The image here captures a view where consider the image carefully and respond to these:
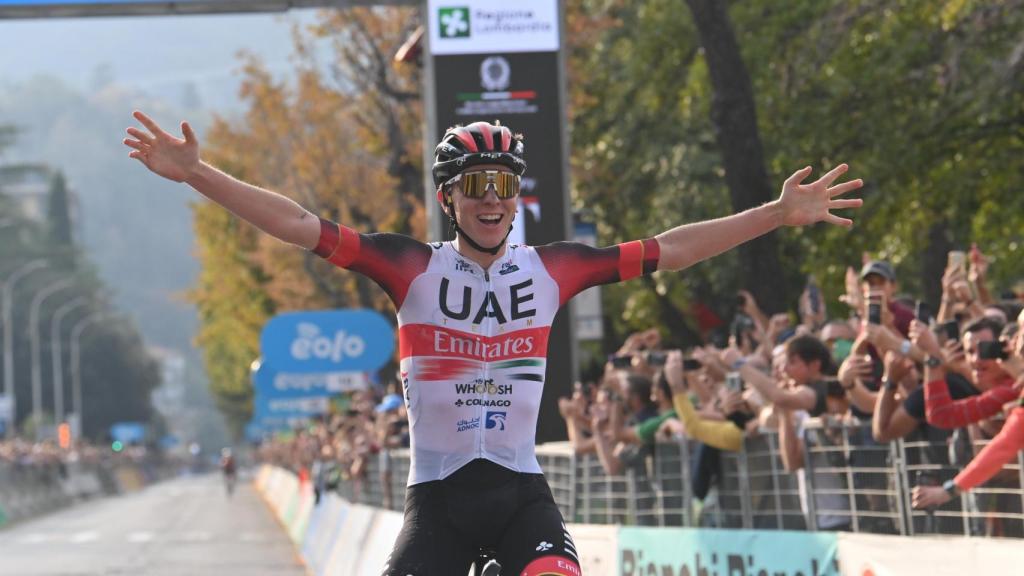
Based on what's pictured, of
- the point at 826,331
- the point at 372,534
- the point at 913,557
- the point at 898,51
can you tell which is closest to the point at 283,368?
the point at 898,51

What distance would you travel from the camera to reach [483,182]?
6434mm

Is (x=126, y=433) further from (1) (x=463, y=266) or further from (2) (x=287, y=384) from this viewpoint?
(1) (x=463, y=266)

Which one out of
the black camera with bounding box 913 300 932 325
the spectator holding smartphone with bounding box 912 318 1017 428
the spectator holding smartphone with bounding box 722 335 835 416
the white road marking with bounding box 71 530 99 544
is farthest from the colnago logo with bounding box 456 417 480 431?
the white road marking with bounding box 71 530 99 544

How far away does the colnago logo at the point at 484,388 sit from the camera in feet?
21.4

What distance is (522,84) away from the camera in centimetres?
2014

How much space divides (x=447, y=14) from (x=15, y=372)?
122 m

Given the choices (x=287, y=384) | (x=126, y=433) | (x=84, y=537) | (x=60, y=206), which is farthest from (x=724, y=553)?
(x=60, y=206)

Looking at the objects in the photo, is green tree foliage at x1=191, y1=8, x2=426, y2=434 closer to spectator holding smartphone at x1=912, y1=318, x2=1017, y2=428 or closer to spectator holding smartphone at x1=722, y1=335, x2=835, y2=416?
spectator holding smartphone at x1=722, y1=335, x2=835, y2=416

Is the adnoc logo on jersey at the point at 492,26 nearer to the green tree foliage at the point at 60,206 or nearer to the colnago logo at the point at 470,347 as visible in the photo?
the colnago logo at the point at 470,347

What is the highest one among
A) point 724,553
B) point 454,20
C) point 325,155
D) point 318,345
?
point 325,155

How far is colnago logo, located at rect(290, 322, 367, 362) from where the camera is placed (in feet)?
104

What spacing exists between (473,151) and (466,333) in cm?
62

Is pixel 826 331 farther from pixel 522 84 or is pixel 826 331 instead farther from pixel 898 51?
pixel 898 51

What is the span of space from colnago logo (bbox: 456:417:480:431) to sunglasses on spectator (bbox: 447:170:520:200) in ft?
2.48
